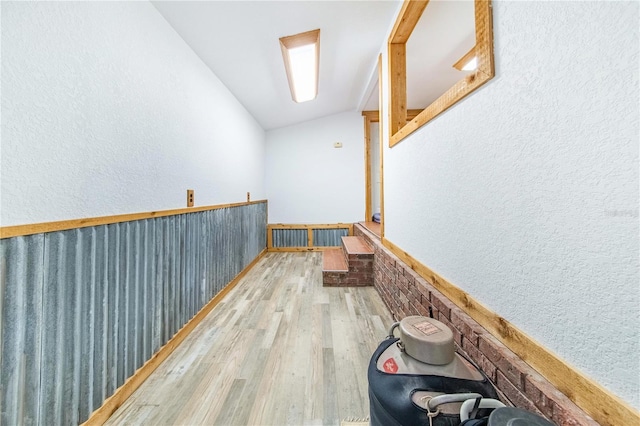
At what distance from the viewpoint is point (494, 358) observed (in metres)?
0.94

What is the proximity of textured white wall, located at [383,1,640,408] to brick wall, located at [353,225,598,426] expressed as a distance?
0.11 metres

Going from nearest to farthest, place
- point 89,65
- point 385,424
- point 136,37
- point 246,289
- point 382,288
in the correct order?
1. point 385,424
2. point 89,65
3. point 136,37
4. point 382,288
5. point 246,289

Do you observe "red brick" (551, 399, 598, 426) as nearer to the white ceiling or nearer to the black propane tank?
the black propane tank

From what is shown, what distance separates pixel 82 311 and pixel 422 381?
4.78 feet

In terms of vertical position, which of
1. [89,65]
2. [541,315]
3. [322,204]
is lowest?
[541,315]

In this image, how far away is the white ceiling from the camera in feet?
6.07

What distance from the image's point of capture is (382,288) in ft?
8.75

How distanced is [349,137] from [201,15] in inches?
143

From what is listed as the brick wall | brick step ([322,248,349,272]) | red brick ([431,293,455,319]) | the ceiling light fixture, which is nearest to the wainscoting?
brick step ([322,248,349,272])

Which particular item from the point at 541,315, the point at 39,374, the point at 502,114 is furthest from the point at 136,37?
the point at 541,315

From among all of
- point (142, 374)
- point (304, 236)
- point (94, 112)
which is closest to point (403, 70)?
point (94, 112)

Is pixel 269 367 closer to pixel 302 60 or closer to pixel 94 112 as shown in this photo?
pixel 94 112

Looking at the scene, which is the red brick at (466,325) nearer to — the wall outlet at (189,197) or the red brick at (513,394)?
the red brick at (513,394)

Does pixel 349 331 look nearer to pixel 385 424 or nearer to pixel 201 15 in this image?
pixel 385 424
